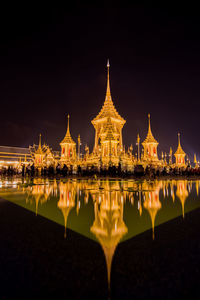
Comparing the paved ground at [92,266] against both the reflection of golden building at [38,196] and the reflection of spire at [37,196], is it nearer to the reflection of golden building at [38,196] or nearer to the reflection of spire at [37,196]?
the reflection of spire at [37,196]

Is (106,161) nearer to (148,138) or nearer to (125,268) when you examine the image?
(148,138)

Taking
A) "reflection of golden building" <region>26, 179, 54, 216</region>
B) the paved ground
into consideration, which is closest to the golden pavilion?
"reflection of golden building" <region>26, 179, 54, 216</region>

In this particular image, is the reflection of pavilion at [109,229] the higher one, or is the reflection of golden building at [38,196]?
the reflection of pavilion at [109,229]

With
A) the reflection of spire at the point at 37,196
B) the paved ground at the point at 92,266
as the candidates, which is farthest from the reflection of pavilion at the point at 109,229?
the reflection of spire at the point at 37,196

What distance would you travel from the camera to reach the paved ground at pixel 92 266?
1.49 meters

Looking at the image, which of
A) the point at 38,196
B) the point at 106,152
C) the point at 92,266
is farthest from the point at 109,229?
the point at 106,152

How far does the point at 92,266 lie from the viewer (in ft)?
6.23

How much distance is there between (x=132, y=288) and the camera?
5.01 feet

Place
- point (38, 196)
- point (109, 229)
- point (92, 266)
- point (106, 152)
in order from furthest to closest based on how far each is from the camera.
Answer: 1. point (106, 152)
2. point (38, 196)
3. point (109, 229)
4. point (92, 266)

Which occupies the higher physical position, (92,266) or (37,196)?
(92,266)

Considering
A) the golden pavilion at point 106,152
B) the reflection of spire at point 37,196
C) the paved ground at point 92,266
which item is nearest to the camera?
the paved ground at point 92,266

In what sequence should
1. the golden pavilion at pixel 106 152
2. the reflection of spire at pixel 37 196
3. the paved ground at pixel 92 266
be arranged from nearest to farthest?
the paved ground at pixel 92 266 < the reflection of spire at pixel 37 196 < the golden pavilion at pixel 106 152

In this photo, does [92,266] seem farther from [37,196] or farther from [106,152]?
[106,152]

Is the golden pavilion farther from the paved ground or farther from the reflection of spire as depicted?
the paved ground
